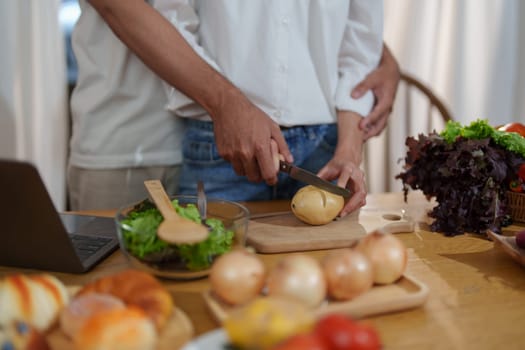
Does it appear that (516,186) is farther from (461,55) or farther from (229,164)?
(461,55)

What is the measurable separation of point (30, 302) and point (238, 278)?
0.23 metres

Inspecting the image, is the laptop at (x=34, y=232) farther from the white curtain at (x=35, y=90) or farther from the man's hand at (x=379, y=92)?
the white curtain at (x=35, y=90)

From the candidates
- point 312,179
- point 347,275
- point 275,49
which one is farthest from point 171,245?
point 275,49

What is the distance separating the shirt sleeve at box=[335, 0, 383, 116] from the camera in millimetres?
1390

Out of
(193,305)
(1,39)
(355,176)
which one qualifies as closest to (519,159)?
(355,176)

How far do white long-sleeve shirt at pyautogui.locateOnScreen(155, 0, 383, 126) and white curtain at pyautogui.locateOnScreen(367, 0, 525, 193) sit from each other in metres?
0.87

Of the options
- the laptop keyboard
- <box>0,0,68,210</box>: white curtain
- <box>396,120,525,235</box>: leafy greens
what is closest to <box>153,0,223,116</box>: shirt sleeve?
the laptop keyboard

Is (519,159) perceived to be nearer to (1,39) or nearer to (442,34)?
(442,34)

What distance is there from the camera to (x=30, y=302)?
0.61 m

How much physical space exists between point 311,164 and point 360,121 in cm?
16

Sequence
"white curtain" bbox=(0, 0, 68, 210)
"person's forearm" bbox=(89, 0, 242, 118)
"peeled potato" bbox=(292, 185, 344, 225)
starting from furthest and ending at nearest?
"white curtain" bbox=(0, 0, 68, 210) < "person's forearm" bbox=(89, 0, 242, 118) < "peeled potato" bbox=(292, 185, 344, 225)

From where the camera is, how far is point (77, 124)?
141 centimetres

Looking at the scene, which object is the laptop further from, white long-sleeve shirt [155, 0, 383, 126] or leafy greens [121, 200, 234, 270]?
white long-sleeve shirt [155, 0, 383, 126]

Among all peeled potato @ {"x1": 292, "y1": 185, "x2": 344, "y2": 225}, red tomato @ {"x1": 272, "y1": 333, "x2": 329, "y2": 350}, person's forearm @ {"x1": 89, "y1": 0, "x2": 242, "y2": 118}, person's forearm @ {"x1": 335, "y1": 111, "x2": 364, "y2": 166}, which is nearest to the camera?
red tomato @ {"x1": 272, "y1": 333, "x2": 329, "y2": 350}
